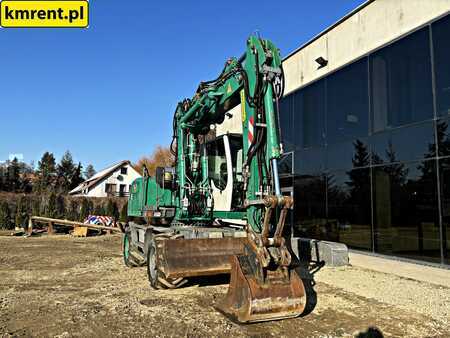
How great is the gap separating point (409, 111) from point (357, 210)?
3.28 metres

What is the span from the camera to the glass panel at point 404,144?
378 inches

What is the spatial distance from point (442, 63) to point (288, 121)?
6855 mm

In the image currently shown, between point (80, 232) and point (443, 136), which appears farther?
point (80, 232)

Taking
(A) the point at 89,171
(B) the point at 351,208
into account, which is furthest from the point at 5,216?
(A) the point at 89,171

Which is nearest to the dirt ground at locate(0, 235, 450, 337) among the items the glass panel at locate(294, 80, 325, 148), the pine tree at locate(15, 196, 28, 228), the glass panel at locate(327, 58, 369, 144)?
the glass panel at locate(327, 58, 369, 144)

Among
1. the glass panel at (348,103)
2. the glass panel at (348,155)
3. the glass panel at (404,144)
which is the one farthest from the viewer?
the glass panel at (348,103)

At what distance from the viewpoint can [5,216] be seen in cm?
2433

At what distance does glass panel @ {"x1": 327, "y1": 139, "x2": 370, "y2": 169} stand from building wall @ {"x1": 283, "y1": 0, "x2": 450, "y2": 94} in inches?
107

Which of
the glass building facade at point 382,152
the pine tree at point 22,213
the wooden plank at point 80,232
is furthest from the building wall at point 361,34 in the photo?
the pine tree at point 22,213

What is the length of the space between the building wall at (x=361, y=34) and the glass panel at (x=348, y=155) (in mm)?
2718

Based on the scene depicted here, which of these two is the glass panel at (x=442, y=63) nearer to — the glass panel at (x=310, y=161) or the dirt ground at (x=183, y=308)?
the dirt ground at (x=183, y=308)

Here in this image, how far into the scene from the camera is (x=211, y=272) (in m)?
6.51

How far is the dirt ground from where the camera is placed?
15.9 ft

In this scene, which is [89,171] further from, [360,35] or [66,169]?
[360,35]
